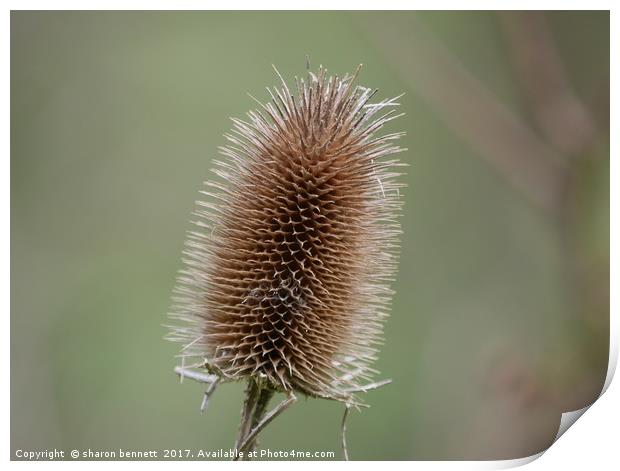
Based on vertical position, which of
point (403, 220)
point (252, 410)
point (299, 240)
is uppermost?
point (403, 220)

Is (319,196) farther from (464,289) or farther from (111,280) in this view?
(111,280)

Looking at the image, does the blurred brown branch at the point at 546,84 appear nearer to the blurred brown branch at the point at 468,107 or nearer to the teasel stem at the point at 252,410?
the blurred brown branch at the point at 468,107

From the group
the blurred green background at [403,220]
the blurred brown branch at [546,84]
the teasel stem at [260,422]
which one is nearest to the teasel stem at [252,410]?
the teasel stem at [260,422]

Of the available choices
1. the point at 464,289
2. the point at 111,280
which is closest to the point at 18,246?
the point at 111,280

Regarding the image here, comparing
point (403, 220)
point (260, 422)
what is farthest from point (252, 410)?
point (403, 220)

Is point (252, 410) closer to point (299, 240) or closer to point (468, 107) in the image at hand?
point (299, 240)

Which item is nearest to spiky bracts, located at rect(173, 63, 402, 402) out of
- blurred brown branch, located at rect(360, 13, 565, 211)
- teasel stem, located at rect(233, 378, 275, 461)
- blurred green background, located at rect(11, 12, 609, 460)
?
teasel stem, located at rect(233, 378, 275, 461)
